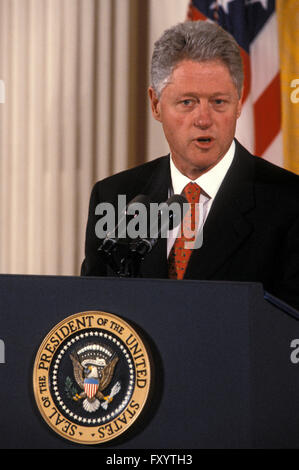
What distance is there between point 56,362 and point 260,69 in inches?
106

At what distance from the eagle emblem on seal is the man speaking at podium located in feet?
1.82

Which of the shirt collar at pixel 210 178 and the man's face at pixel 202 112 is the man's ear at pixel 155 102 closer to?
the man's face at pixel 202 112

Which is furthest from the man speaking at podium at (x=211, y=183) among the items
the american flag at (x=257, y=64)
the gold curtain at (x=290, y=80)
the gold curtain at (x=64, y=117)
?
the gold curtain at (x=64, y=117)

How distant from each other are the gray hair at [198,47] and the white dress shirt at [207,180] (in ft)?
0.75

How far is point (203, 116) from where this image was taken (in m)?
2.20

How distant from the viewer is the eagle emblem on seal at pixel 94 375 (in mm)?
1260

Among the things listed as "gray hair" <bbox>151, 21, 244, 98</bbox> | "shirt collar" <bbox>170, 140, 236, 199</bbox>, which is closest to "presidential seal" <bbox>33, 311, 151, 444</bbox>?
"shirt collar" <bbox>170, 140, 236, 199</bbox>

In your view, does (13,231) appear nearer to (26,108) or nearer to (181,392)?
(26,108)

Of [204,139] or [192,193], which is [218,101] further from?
[192,193]

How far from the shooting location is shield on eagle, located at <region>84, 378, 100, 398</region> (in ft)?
4.12

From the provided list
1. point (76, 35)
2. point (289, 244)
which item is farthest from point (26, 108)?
point (289, 244)

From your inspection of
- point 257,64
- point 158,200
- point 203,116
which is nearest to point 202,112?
point 203,116

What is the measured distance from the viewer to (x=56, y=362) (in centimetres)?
127
